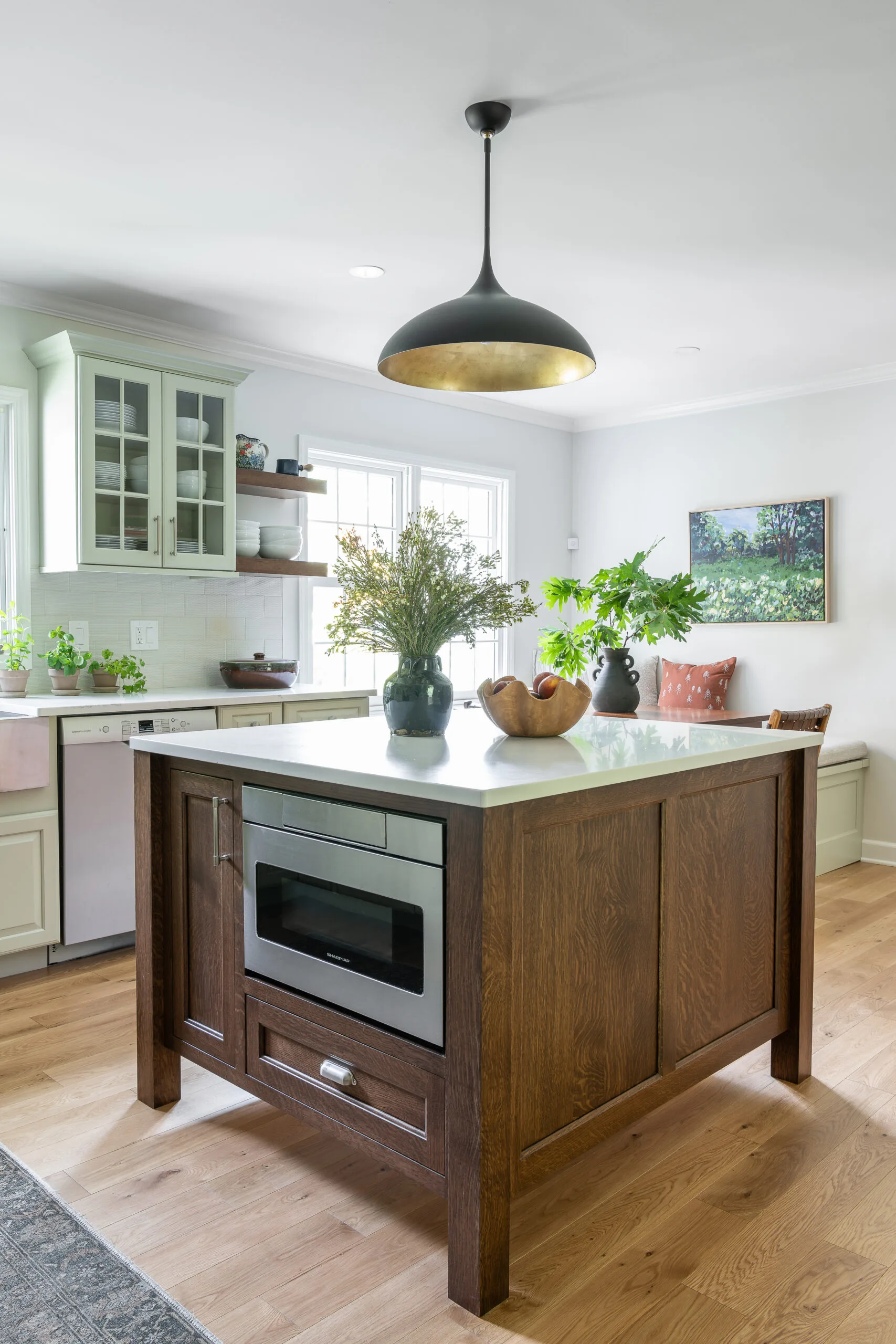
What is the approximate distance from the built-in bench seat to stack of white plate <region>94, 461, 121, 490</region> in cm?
342

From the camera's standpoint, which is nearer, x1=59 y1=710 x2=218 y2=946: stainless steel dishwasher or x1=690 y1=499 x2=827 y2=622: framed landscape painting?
x1=59 y1=710 x2=218 y2=946: stainless steel dishwasher

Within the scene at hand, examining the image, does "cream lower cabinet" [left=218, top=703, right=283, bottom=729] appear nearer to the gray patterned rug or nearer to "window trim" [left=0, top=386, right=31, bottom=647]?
"window trim" [left=0, top=386, right=31, bottom=647]

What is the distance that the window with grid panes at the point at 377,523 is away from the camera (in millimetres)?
5105

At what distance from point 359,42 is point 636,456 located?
414cm

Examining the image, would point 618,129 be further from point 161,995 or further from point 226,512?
point 161,995

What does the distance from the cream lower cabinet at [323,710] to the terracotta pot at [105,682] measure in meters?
0.70

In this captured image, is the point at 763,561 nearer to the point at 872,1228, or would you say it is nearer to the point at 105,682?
the point at 105,682

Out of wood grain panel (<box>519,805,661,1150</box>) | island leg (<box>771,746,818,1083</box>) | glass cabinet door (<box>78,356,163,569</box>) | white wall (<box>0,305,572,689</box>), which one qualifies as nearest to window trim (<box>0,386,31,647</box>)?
white wall (<box>0,305,572,689</box>)

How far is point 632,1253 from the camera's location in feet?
5.93

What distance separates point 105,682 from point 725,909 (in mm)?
2724

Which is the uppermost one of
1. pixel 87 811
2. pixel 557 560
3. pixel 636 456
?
pixel 636 456

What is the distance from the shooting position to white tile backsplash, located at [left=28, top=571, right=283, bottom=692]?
4.04 meters

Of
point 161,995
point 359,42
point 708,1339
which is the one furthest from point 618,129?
point 708,1339

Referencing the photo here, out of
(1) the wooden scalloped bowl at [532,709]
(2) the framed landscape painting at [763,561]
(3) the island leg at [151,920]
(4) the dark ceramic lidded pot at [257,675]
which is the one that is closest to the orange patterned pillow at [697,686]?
(2) the framed landscape painting at [763,561]
